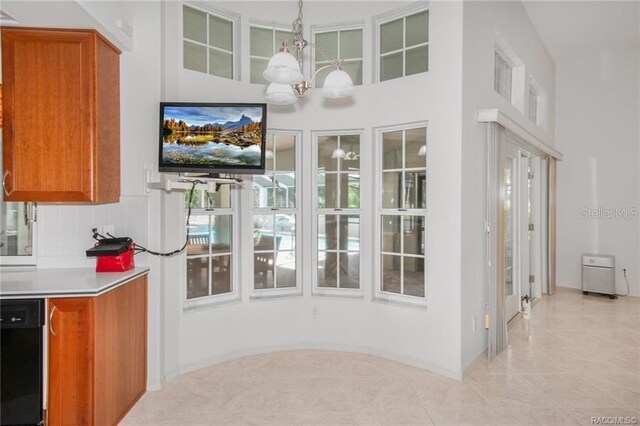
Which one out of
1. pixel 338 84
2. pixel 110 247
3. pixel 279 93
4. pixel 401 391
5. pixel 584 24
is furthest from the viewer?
Result: pixel 584 24

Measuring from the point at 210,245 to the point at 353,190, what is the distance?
1.52 meters

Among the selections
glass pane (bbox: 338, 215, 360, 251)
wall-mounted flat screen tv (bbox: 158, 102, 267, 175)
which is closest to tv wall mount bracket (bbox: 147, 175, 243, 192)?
wall-mounted flat screen tv (bbox: 158, 102, 267, 175)

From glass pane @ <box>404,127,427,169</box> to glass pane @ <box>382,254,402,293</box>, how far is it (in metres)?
0.91

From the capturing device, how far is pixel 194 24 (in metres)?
3.39

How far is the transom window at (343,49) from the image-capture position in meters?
3.80

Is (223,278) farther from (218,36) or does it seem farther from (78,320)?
(218,36)

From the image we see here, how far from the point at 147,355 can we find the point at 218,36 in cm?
292

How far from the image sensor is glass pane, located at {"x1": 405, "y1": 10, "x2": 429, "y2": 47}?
3.45m

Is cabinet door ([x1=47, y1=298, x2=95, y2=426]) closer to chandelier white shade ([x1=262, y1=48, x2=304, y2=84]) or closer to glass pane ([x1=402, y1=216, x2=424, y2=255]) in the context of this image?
chandelier white shade ([x1=262, y1=48, x2=304, y2=84])

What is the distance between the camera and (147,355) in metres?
2.98

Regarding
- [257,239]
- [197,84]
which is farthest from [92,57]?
[257,239]

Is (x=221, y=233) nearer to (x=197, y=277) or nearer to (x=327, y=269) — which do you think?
(x=197, y=277)
